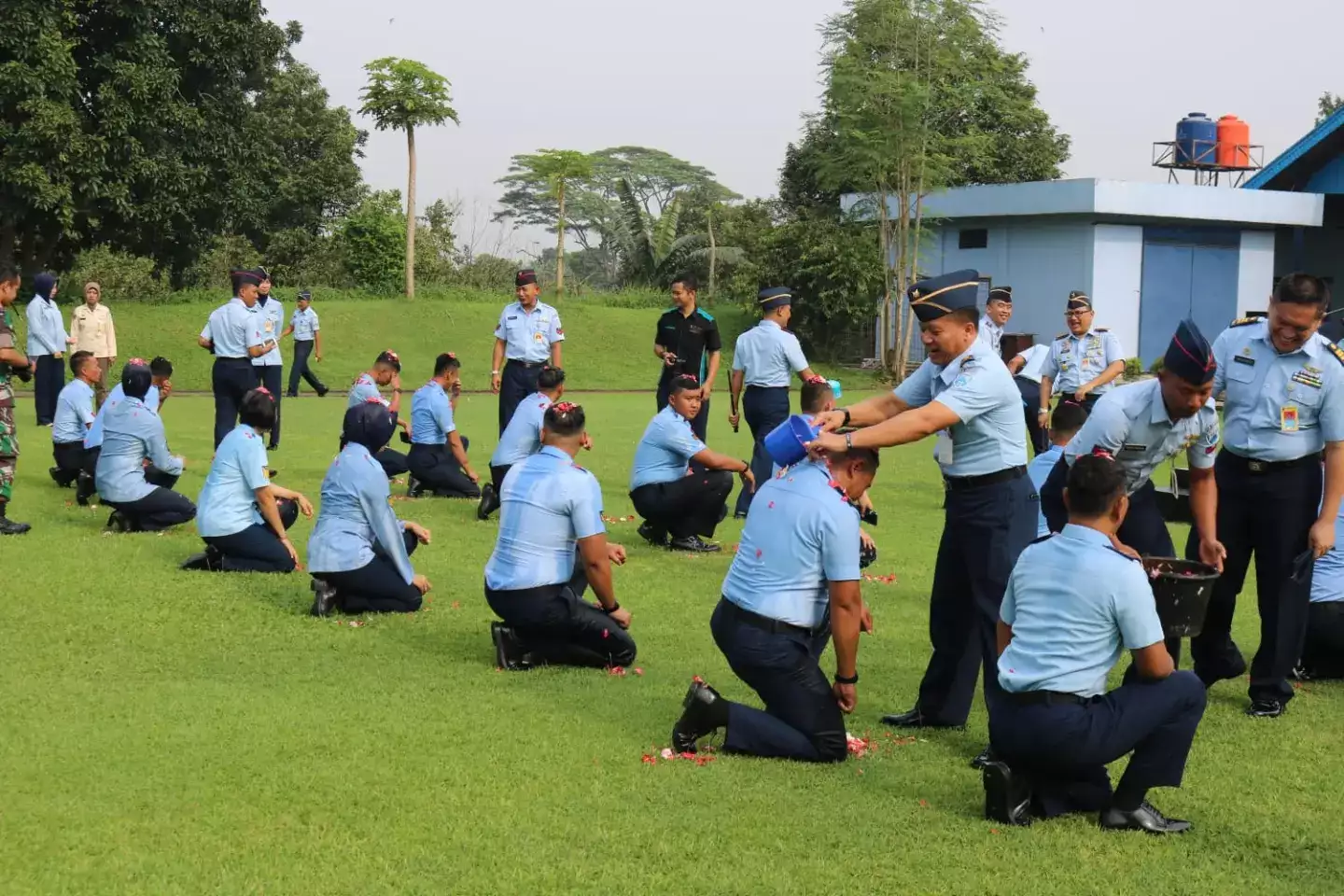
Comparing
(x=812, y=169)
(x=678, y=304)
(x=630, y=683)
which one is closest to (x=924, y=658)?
(x=630, y=683)

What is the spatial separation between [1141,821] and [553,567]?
2.99 metres

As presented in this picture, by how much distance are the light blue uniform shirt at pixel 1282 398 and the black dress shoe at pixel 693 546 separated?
4546mm

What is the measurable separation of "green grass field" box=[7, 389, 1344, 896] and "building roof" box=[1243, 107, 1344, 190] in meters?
27.7

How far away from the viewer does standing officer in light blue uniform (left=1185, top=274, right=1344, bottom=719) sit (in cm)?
609

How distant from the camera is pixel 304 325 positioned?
77.0 ft

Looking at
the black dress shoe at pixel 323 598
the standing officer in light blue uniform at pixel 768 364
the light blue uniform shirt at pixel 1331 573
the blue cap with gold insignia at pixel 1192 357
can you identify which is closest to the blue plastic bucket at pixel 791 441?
the blue cap with gold insignia at pixel 1192 357

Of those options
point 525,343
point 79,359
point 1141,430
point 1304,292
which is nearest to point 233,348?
point 79,359

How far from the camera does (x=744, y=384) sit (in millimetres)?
11641

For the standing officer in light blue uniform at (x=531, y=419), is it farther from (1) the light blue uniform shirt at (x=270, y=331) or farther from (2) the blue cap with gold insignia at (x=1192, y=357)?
(2) the blue cap with gold insignia at (x=1192, y=357)

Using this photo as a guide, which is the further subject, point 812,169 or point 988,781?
point 812,169

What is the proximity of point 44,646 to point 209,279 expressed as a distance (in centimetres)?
3492

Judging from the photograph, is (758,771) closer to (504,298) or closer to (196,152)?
(196,152)

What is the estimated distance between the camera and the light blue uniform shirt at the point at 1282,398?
6090mm

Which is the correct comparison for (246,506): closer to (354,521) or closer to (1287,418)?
(354,521)
